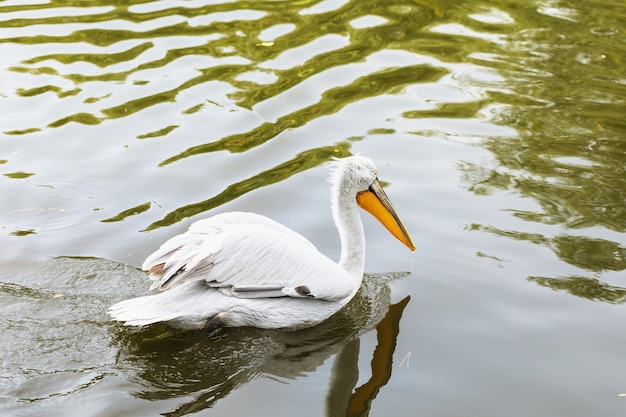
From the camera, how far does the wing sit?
160 inches

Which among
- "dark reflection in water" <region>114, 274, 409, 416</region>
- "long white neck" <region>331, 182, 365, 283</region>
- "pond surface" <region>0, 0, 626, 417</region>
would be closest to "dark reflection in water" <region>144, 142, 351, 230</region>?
"pond surface" <region>0, 0, 626, 417</region>

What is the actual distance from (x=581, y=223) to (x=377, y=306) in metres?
1.42

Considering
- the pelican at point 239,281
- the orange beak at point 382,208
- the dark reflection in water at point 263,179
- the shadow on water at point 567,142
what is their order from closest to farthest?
the pelican at point 239,281 < the orange beak at point 382,208 < the shadow on water at point 567,142 < the dark reflection in water at point 263,179

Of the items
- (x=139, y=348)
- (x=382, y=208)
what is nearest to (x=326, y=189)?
(x=382, y=208)

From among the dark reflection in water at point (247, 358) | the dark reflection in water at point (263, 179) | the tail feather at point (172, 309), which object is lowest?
the dark reflection in water at point (247, 358)

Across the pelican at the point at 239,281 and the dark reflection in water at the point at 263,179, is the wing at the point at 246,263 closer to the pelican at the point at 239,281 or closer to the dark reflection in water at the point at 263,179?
the pelican at the point at 239,281

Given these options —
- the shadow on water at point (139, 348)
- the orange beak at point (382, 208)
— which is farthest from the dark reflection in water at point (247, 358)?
the orange beak at point (382, 208)

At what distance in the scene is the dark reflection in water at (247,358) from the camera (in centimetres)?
372

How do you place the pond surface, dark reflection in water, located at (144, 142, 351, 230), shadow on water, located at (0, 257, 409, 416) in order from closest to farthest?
shadow on water, located at (0, 257, 409, 416)
the pond surface
dark reflection in water, located at (144, 142, 351, 230)

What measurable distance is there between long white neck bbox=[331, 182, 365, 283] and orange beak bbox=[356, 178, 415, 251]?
0.24ft

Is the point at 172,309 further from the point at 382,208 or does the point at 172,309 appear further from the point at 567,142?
the point at 567,142

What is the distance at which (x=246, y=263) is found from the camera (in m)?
4.12

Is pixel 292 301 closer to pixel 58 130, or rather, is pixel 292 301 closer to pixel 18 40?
pixel 58 130

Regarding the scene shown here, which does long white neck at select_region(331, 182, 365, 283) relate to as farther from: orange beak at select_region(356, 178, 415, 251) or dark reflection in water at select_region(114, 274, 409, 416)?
dark reflection in water at select_region(114, 274, 409, 416)
